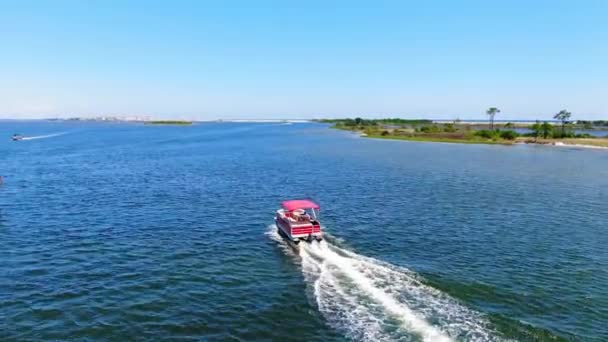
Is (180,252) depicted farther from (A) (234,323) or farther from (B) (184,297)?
(A) (234,323)

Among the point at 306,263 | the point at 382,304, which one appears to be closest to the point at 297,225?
the point at 306,263

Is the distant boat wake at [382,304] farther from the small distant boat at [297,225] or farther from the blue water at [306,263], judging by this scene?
the small distant boat at [297,225]

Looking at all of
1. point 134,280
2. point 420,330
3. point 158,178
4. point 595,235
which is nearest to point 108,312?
point 134,280

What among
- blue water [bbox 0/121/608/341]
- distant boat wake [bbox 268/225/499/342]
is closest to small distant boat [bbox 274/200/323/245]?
blue water [bbox 0/121/608/341]

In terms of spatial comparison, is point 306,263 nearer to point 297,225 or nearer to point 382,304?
point 297,225

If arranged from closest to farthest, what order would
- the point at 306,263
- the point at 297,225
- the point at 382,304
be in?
1. the point at 382,304
2. the point at 306,263
3. the point at 297,225

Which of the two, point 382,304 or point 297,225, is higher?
point 297,225

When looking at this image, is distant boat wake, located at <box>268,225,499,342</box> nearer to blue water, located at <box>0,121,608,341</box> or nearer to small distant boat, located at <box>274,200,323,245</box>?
blue water, located at <box>0,121,608,341</box>
